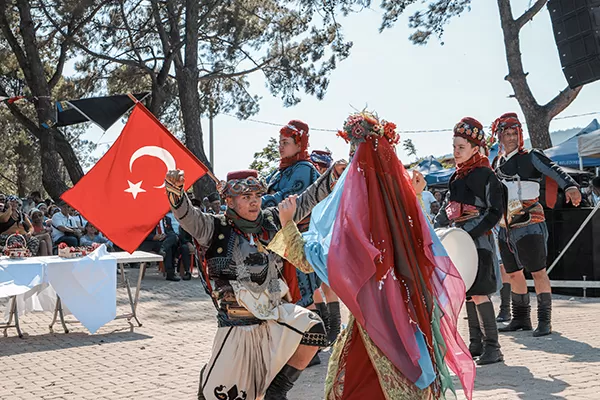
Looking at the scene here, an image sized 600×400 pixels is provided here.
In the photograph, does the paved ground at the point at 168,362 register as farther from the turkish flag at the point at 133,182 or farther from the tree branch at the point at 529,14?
the tree branch at the point at 529,14

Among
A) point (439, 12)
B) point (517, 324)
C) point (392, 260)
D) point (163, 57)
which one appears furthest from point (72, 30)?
point (392, 260)

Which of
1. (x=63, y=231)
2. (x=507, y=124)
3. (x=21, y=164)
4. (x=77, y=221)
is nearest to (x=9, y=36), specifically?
(x=77, y=221)

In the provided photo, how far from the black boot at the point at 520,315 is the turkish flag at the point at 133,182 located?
4077 millimetres

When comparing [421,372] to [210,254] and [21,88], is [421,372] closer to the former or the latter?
[210,254]

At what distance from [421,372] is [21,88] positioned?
29516 mm

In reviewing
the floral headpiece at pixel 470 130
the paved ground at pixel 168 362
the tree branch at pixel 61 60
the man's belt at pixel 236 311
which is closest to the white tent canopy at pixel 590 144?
the paved ground at pixel 168 362

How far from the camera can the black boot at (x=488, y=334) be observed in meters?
6.27

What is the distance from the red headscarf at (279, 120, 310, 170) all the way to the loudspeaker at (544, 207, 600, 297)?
6.03 metres

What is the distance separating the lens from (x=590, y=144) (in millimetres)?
13117

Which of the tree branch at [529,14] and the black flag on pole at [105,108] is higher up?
the tree branch at [529,14]

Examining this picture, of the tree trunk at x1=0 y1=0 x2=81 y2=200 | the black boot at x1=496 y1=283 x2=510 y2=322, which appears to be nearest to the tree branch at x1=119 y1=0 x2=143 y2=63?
the tree trunk at x1=0 y1=0 x2=81 y2=200

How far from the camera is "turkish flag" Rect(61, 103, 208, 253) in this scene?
5.26 meters

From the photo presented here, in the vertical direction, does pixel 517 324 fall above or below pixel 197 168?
below

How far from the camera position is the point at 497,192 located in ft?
20.0
